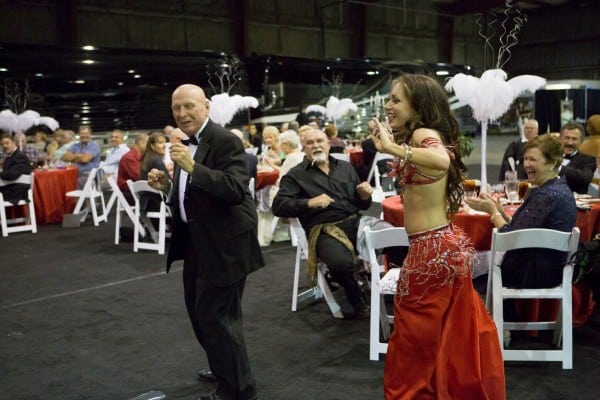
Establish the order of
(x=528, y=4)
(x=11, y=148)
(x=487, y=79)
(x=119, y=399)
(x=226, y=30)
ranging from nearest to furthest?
(x=119, y=399) < (x=487, y=79) < (x=11, y=148) < (x=226, y=30) < (x=528, y=4)

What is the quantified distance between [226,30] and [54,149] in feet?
28.1

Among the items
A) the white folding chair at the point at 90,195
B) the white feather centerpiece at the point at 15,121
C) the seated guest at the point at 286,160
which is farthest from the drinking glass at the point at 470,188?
the white feather centerpiece at the point at 15,121

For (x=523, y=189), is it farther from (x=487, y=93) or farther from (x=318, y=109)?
(x=318, y=109)

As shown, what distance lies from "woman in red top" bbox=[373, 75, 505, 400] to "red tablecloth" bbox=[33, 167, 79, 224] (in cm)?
656

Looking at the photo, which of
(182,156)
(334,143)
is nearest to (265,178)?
(334,143)

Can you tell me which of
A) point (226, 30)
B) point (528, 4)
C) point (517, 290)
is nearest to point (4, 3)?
point (226, 30)

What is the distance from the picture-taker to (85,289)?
4840 millimetres

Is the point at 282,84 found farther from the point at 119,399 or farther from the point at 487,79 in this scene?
the point at 119,399

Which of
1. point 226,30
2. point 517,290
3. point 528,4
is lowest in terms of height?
A: point 517,290

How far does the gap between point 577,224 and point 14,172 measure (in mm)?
5955

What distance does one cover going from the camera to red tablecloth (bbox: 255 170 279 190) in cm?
626

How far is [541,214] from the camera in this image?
3008 millimetres

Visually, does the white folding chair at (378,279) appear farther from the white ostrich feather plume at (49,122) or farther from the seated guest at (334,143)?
the white ostrich feather plume at (49,122)

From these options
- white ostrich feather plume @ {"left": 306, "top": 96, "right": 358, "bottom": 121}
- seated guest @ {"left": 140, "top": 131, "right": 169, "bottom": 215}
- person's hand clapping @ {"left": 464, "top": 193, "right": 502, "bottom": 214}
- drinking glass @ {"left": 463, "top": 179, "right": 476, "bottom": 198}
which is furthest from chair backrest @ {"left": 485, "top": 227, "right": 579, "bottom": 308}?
white ostrich feather plume @ {"left": 306, "top": 96, "right": 358, "bottom": 121}
